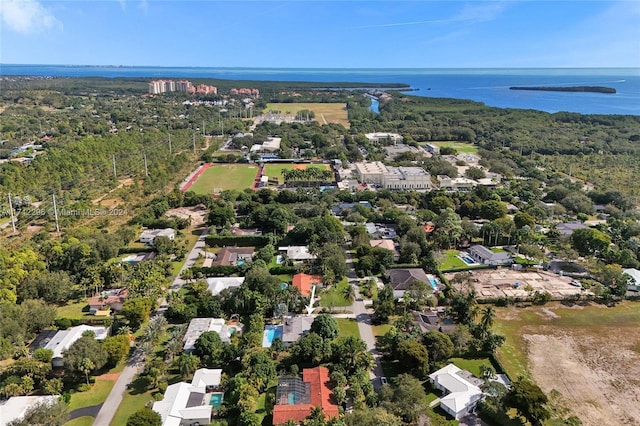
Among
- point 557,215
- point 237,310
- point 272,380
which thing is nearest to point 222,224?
point 237,310

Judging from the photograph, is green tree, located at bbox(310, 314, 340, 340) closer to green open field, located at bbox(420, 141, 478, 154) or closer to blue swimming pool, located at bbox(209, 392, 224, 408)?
blue swimming pool, located at bbox(209, 392, 224, 408)

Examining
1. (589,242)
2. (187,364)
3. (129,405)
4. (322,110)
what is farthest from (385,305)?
(322,110)

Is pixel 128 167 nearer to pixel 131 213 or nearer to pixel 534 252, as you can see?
pixel 131 213

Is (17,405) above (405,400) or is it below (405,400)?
below

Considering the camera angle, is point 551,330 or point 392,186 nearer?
point 551,330

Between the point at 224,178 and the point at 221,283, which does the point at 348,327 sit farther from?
the point at 224,178
